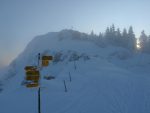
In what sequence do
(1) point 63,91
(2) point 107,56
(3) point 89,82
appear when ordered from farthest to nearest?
(2) point 107,56 < (3) point 89,82 < (1) point 63,91

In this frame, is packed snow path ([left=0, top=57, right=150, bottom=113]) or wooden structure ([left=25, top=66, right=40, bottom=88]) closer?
wooden structure ([left=25, top=66, right=40, bottom=88])

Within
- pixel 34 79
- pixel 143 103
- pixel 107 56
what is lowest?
pixel 143 103

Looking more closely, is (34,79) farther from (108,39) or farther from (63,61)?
(108,39)

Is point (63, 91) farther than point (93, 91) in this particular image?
Yes

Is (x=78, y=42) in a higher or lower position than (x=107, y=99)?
higher

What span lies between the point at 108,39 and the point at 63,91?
359 ft

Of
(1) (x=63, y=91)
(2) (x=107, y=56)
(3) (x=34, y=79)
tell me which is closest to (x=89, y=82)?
(1) (x=63, y=91)

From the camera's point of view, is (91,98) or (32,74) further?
(91,98)

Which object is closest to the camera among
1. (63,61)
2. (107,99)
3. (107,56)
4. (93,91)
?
(107,99)

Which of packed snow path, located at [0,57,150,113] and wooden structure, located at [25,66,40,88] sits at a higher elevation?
wooden structure, located at [25,66,40,88]

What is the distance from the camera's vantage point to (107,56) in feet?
455

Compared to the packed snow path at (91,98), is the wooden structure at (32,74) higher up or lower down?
higher up

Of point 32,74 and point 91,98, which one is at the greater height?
point 32,74

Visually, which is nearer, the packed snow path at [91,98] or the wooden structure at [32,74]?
the wooden structure at [32,74]
